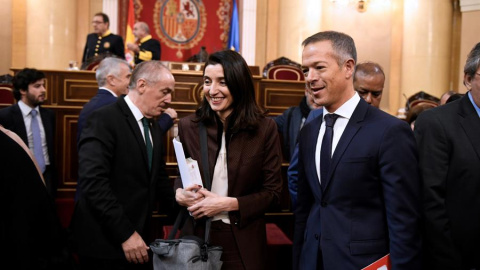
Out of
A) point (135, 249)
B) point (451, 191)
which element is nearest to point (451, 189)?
point (451, 191)

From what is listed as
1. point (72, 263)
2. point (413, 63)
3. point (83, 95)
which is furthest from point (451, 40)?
point (72, 263)

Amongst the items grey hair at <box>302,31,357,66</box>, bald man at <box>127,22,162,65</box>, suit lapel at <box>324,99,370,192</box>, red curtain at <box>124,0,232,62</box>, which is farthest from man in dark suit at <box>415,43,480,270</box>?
red curtain at <box>124,0,232,62</box>

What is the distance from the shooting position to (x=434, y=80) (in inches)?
362

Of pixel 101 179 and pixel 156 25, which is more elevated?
pixel 156 25

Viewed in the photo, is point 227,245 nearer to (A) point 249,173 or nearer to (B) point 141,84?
(A) point 249,173

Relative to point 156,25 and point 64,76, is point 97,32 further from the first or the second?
point 156,25

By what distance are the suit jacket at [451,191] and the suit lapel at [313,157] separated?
0.42 meters

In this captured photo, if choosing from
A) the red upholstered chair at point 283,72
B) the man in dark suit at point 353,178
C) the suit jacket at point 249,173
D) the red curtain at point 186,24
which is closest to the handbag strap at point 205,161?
the suit jacket at point 249,173

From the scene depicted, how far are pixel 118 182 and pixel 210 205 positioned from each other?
64cm

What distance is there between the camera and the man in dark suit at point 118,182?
2.45 m

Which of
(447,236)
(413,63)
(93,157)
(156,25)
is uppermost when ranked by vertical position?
(156,25)

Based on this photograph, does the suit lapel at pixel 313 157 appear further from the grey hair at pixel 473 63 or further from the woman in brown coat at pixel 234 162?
the grey hair at pixel 473 63

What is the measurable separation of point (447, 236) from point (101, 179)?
151cm

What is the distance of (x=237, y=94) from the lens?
226 centimetres
